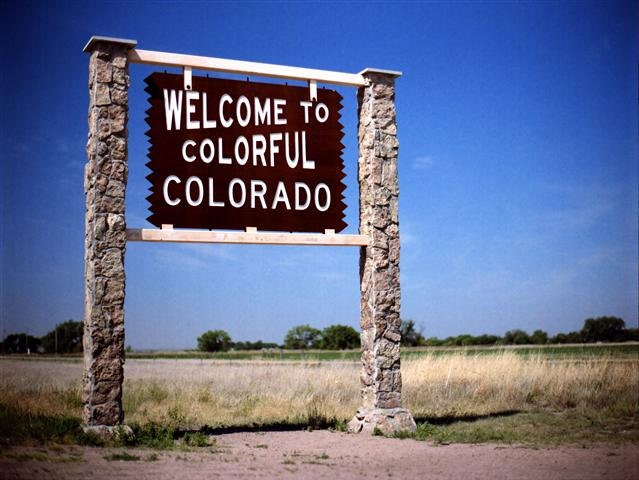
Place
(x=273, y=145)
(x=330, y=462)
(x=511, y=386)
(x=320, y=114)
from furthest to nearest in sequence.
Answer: (x=511, y=386) → (x=320, y=114) → (x=273, y=145) → (x=330, y=462)

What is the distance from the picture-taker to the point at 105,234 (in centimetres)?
1027

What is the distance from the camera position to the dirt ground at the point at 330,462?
25.9ft

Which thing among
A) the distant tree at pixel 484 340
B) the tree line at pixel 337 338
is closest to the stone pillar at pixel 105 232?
the tree line at pixel 337 338

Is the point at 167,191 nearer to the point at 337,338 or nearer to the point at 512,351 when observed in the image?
the point at 512,351

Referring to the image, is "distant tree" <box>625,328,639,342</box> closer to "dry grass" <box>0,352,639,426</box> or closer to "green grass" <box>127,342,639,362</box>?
"green grass" <box>127,342,639,362</box>

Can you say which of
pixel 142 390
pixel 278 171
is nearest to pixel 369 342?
pixel 278 171

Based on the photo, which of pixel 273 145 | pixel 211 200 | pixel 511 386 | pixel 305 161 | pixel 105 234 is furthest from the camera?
pixel 511 386

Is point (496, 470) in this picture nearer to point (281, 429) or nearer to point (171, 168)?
point (281, 429)

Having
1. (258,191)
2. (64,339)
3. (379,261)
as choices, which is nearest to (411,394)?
(379,261)

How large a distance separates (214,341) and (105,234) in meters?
75.7

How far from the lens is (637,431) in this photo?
12.2 meters

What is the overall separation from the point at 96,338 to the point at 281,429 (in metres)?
3.82

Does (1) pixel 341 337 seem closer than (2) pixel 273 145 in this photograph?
No

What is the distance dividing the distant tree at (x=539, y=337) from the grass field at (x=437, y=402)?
56241 mm
